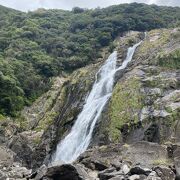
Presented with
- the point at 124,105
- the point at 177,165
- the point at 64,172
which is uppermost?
the point at 64,172

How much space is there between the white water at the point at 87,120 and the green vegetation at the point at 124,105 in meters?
1.82

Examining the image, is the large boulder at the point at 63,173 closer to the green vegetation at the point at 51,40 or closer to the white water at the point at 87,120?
the white water at the point at 87,120

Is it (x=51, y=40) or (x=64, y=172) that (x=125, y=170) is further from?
(x=51, y=40)

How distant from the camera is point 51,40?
341 ft

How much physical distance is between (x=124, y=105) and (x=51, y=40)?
62479 millimetres

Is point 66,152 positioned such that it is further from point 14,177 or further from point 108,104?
point 14,177

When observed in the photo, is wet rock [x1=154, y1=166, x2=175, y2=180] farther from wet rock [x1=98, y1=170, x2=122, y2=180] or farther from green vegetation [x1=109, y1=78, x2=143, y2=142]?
green vegetation [x1=109, y1=78, x2=143, y2=142]

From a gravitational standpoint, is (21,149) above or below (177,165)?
below

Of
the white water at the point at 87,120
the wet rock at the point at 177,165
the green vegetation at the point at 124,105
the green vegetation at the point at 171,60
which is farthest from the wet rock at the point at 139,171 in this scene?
the green vegetation at the point at 171,60

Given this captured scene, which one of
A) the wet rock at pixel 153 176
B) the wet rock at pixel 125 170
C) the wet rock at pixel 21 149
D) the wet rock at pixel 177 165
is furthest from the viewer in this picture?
the wet rock at pixel 21 149

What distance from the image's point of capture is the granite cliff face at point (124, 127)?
24255 mm

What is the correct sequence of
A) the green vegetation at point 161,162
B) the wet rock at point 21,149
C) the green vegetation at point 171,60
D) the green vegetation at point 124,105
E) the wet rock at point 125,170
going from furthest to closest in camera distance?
1. the wet rock at point 21,149
2. the green vegetation at point 171,60
3. the green vegetation at point 124,105
4. the green vegetation at point 161,162
5. the wet rock at point 125,170

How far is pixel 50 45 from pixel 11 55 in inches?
412

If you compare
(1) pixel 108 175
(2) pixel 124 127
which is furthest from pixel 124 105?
(1) pixel 108 175
